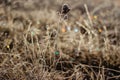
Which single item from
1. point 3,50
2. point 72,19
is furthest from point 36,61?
point 72,19

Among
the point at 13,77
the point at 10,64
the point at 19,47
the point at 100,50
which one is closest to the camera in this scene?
the point at 13,77

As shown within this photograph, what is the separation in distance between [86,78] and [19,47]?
69 cm

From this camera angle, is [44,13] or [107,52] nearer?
[107,52]

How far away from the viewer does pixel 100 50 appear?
89.7 inches

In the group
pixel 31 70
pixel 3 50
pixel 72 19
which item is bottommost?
pixel 31 70

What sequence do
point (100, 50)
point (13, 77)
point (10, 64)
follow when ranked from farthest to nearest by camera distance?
point (100, 50), point (10, 64), point (13, 77)

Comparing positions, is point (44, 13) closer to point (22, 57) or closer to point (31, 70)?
point (22, 57)

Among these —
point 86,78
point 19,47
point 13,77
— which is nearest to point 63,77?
point 86,78

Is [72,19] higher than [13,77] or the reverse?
higher

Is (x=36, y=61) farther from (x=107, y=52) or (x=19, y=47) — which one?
(x=107, y=52)

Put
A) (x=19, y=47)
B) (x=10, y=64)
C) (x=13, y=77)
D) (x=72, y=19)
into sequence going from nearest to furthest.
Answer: (x=13, y=77)
(x=10, y=64)
(x=19, y=47)
(x=72, y=19)

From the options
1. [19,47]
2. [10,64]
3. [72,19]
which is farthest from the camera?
[72,19]

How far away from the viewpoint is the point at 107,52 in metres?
2.21

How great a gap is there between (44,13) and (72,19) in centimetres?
48
